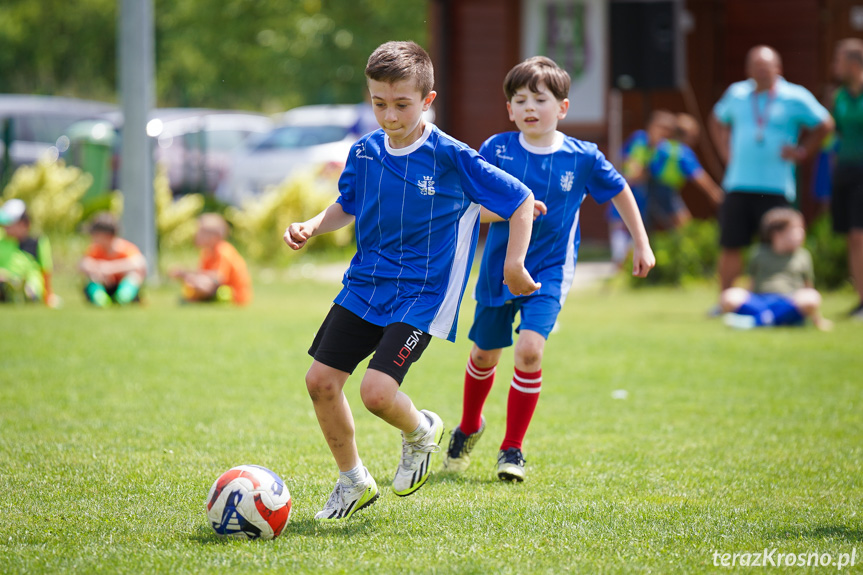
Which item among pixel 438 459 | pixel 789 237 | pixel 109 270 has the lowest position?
pixel 109 270

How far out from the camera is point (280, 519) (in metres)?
3.92

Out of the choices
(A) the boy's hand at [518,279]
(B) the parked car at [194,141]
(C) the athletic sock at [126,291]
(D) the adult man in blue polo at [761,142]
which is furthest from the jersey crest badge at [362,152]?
(B) the parked car at [194,141]

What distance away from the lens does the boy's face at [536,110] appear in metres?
4.95

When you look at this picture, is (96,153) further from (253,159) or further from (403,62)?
(403,62)

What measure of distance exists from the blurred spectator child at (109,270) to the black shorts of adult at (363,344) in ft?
26.2

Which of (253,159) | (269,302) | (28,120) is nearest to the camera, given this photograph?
(269,302)

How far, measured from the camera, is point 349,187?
4.40 metres

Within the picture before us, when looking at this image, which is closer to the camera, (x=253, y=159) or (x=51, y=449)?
(x=51, y=449)

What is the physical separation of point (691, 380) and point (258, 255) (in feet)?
30.2

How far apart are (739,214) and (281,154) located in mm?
11440

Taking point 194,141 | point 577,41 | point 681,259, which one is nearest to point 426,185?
point 681,259

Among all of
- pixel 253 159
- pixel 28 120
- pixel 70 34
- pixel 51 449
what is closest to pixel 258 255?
pixel 253 159

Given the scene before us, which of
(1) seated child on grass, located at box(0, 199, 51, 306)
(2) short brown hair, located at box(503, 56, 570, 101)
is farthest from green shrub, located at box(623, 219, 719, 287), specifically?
(2) short brown hair, located at box(503, 56, 570, 101)

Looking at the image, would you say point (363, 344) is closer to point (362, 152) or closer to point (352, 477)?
point (352, 477)
